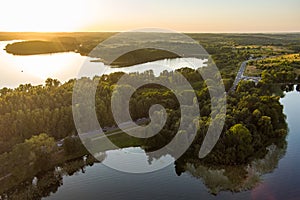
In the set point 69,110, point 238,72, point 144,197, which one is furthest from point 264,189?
point 238,72

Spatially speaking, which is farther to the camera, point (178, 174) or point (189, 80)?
point (189, 80)

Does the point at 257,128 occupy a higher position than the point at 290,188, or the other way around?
the point at 257,128

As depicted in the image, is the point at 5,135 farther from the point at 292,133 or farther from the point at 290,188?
the point at 292,133

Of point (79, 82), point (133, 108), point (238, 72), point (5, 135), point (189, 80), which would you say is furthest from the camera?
point (238, 72)

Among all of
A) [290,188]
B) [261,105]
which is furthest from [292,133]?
[290,188]

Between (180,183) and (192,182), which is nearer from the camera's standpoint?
(180,183)

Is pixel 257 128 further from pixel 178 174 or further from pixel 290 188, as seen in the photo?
pixel 178 174

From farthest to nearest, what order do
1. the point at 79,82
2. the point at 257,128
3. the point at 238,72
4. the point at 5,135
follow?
the point at 238,72
the point at 79,82
the point at 257,128
the point at 5,135

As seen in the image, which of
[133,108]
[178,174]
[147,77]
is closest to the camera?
[178,174]

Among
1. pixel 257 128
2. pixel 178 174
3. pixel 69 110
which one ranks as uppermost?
pixel 69 110
